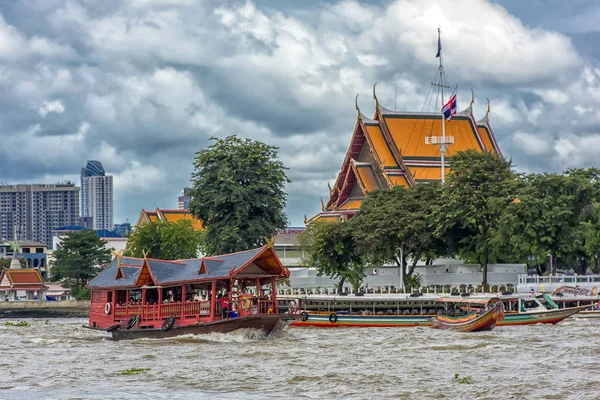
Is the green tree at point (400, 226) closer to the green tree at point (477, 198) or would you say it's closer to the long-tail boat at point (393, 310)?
the green tree at point (477, 198)

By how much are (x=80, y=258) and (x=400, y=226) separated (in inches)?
1599

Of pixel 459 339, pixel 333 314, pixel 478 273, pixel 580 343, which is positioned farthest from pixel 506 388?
pixel 478 273

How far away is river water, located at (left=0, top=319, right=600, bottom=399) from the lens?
28078 millimetres

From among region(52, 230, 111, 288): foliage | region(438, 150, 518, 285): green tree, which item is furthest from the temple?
region(438, 150, 518, 285): green tree

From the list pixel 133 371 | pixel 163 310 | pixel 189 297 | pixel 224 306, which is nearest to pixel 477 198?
pixel 189 297

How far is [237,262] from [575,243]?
89.4 ft

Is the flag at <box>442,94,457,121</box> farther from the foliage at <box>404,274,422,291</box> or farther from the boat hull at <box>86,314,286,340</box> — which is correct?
the boat hull at <box>86,314,286,340</box>

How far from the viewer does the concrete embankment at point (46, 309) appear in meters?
87.4

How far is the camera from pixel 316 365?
3409 cm

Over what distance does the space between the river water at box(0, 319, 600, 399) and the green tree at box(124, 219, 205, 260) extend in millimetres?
36523

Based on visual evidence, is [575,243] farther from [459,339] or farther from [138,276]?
[138,276]

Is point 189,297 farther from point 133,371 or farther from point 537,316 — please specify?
point 537,316

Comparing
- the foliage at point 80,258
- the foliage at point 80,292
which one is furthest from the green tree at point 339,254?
the foliage at point 80,258

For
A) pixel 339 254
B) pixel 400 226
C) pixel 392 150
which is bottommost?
pixel 339 254
